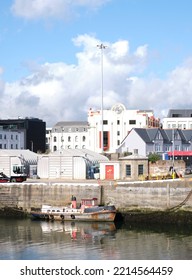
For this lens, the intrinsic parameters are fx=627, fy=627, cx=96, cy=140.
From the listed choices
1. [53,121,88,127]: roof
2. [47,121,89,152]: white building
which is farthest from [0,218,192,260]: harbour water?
[53,121,88,127]: roof

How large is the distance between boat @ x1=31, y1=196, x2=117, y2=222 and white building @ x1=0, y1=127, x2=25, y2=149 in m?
77.5

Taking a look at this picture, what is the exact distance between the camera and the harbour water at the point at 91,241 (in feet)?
135

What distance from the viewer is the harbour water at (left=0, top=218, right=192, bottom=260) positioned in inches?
1619

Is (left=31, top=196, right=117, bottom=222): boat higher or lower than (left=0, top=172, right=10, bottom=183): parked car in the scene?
lower

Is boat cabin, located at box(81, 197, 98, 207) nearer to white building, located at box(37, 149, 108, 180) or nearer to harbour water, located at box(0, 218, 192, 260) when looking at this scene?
harbour water, located at box(0, 218, 192, 260)

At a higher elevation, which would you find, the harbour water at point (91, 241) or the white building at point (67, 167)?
the white building at point (67, 167)

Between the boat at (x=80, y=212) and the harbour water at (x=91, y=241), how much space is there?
773 mm

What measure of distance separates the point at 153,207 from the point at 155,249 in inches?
488

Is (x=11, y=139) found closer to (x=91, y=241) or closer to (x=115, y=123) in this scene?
(x=115, y=123)

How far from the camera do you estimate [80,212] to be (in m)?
56.2

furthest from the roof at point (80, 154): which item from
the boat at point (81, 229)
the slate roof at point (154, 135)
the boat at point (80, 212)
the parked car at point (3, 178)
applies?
the boat at point (81, 229)

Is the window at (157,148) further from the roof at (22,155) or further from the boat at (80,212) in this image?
the boat at (80,212)

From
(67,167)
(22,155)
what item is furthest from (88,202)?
(22,155)
